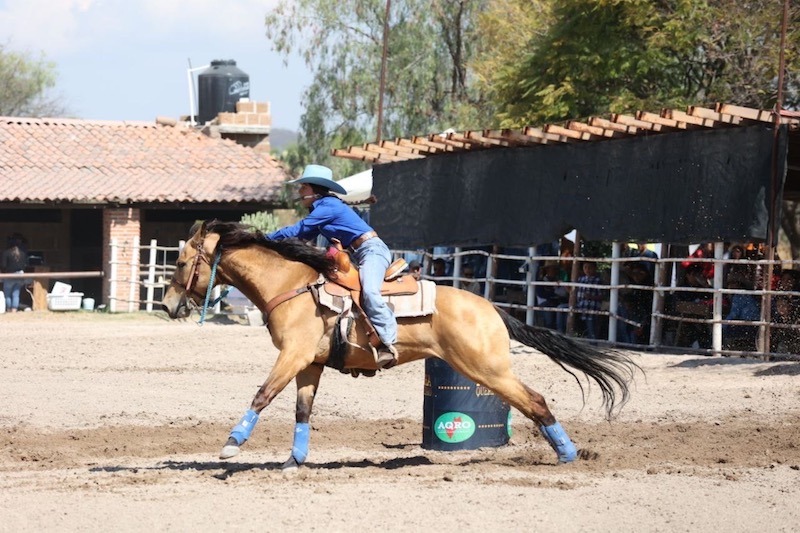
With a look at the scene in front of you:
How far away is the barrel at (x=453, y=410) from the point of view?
32.1ft

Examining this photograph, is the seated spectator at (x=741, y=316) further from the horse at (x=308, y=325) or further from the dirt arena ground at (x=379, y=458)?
the horse at (x=308, y=325)

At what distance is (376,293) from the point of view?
28.9 feet

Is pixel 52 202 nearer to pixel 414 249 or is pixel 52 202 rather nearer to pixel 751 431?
pixel 414 249

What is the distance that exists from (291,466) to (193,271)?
1.66m

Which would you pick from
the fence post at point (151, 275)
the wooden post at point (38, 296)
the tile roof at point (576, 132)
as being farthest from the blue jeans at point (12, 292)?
the tile roof at point (576, 132)

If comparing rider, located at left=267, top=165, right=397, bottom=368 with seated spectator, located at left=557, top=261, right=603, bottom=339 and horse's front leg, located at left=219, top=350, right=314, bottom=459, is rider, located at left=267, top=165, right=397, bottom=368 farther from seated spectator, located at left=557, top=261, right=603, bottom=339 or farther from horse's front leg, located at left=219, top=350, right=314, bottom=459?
seated spectator, located at left=557, top=261, right=603, bottom=339

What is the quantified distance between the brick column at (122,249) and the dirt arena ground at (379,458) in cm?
1166

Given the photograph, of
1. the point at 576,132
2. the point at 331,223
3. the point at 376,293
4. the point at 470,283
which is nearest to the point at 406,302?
the point at 376,293

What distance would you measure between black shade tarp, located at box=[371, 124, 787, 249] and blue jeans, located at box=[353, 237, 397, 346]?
26.9 ft

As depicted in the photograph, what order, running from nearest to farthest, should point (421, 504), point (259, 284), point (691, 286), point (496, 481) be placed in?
point (421, 504) → point (496, 481) → point (259, 284) → point (691, 286)

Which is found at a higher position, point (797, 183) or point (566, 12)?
point (566, 12)

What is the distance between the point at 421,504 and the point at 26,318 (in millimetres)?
19834

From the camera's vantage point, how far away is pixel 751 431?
1040 cm

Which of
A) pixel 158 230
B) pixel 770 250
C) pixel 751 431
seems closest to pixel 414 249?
pixel 770 250
